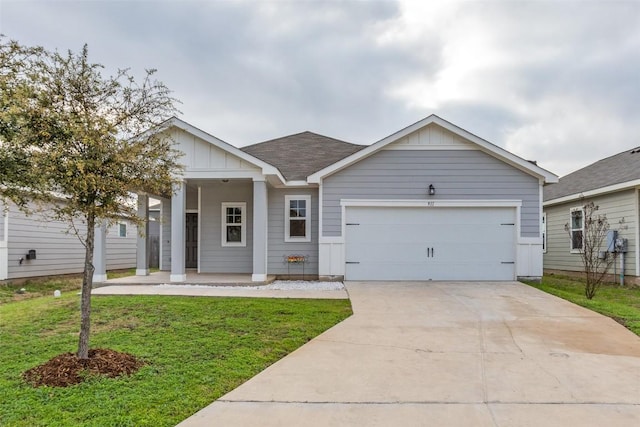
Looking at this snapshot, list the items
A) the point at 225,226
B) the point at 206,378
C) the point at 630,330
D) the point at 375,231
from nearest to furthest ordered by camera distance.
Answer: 1. the point at 206,378
2. the point at 630,330
3. the point at 375,231
4. the point at 225,226

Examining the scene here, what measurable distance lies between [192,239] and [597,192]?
42.1 ft

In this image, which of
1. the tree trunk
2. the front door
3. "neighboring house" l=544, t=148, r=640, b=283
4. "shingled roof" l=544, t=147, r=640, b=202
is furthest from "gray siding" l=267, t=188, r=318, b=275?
"shingled roof" l=544, t=147, r=640, b=202

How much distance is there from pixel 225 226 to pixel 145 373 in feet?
28.5

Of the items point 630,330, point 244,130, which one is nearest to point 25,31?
point 244,130

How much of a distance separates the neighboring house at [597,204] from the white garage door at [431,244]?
10.5 feet

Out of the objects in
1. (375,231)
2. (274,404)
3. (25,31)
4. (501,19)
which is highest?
(501,19)

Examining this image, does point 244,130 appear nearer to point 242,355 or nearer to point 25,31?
point 25,31

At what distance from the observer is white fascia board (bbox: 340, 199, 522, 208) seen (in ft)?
37.2

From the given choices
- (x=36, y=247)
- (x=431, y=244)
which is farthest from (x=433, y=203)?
(x=36, y=247)

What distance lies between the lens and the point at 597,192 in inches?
500

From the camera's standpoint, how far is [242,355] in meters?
4.85

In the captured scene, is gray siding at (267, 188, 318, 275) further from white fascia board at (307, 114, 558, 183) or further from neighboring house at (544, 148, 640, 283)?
neighboring house at (544, 148, 640, 283)

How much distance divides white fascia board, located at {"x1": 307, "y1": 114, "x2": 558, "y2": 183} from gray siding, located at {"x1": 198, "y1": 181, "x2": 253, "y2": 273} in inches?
104

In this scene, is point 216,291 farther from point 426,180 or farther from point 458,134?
point 458,134
